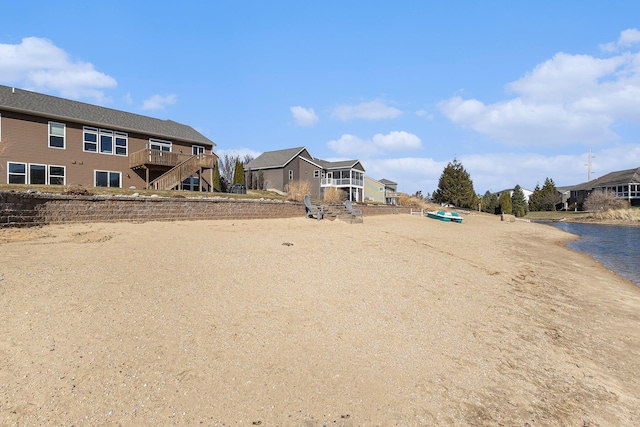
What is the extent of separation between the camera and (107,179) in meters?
24.8

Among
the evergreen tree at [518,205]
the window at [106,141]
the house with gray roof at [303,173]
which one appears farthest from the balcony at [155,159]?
the evergreen tree at [518,205]

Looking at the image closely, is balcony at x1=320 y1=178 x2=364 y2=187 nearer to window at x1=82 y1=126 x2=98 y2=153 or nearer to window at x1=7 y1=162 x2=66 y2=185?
window at x1=82 y1=126 x2=98 y2=153

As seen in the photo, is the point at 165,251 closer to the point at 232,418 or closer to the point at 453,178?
the point at 232,418

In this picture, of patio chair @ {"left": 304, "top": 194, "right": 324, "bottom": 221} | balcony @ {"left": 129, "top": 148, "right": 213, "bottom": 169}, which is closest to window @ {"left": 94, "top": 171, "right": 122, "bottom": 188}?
balcony @ {"left": 129, "top": 148, "right": 213, "bottom": 169}

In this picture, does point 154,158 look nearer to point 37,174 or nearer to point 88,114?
point 88,114

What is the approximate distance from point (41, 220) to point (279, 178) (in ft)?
110

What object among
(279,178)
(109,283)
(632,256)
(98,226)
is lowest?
(632,256)

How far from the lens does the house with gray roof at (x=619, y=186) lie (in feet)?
204

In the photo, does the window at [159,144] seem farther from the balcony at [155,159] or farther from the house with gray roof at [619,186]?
the house with gray roof at [619,186]

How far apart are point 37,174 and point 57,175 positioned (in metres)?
1.03

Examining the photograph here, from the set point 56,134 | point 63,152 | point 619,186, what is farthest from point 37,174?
point 619,186

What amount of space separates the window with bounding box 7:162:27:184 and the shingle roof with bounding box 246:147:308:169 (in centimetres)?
2687

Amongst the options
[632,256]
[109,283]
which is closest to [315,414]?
[109,283]

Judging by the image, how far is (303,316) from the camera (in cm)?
583
